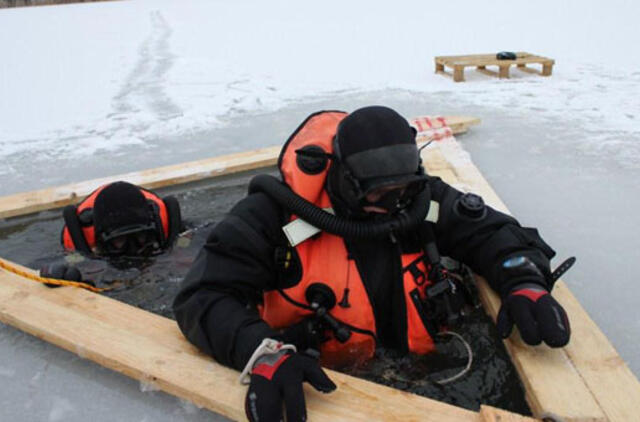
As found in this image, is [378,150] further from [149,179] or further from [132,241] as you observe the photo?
[149,179]

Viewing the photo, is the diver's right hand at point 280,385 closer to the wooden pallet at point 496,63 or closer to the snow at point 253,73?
the snow at point 253,73

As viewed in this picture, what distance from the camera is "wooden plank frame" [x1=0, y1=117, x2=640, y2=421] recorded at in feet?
4.64

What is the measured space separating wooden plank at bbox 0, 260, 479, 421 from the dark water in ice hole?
0.47m

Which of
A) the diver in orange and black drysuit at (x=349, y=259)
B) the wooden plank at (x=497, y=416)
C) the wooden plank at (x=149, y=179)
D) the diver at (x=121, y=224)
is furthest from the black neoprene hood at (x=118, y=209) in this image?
the wooden plank at (x=497, y=416)

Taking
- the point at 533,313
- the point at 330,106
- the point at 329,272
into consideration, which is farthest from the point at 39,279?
the point at 330,106

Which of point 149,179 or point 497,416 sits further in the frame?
point 149,179

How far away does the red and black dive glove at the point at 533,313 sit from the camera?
1.57 m

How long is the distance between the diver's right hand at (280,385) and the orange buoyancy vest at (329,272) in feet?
1.49

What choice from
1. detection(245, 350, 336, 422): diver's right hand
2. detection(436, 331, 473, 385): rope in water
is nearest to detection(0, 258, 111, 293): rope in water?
detection(245, 350, 336, 422): diver's right hand

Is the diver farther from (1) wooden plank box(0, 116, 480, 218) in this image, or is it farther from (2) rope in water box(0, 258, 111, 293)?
(1) wooden plank box(0, 116, 480, 218)

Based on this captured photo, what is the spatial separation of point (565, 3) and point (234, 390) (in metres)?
13.3

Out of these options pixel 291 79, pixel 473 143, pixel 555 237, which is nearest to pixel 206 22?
pixel 291 79

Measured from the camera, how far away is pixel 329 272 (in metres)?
1.84

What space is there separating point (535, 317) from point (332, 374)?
645mm
